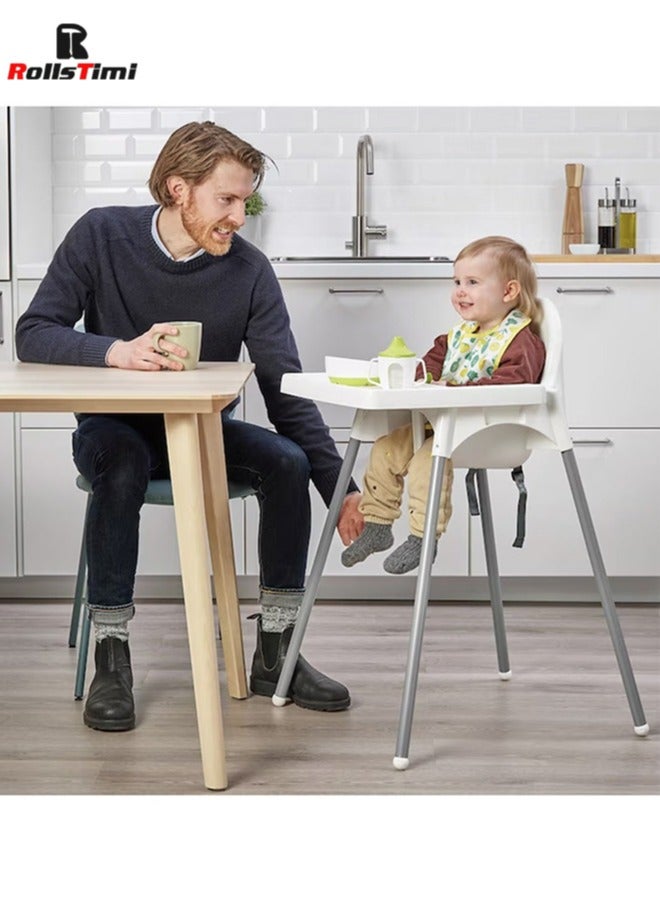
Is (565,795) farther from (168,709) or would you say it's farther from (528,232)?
(528,232)

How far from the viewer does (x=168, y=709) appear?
106 inches

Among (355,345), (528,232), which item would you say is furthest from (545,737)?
(528,232)

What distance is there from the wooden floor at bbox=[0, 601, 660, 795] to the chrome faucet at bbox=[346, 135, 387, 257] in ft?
3.98

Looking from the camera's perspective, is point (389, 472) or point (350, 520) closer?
point (389, 472)

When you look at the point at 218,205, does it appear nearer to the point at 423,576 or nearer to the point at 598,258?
the point at 423,576

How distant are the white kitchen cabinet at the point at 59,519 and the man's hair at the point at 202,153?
1.17m

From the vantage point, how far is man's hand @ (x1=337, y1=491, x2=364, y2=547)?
2.60 metres

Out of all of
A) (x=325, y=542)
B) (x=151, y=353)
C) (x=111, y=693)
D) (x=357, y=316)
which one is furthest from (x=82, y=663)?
(x=357, y=316)

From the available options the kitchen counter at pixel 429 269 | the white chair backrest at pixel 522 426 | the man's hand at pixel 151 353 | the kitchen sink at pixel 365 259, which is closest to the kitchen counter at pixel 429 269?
the kitchen counter at pixel 429 269

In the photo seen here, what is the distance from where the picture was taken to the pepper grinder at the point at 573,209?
4066 millimetres

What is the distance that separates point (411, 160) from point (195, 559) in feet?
7.50

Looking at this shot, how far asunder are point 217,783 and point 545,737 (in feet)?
Answer: 2.22

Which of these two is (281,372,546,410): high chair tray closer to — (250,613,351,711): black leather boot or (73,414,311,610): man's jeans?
(73,414,311,610): man's jeans

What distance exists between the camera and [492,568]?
9.09ft
